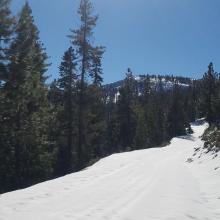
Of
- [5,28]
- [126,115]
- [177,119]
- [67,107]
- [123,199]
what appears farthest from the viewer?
[177,119]

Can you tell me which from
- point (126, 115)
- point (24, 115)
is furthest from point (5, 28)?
point (126, 115)

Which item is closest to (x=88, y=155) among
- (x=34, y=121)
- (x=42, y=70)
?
(x=42, y=70)

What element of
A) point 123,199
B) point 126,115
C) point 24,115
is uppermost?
point 126,115

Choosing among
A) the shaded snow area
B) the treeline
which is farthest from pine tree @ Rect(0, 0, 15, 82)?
the shaded snow area

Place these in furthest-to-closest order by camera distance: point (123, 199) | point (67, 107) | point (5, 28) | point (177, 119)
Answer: point (177, 119) → point (67, 107) → point (5, 28) → point (123, 199)

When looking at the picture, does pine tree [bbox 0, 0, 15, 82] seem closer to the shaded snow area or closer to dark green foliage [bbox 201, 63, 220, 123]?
the shaded snow area

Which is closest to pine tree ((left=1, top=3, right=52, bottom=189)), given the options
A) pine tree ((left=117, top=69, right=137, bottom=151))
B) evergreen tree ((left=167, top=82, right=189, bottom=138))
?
pine tree ((left=117, top=69, right=137, bottom=151))

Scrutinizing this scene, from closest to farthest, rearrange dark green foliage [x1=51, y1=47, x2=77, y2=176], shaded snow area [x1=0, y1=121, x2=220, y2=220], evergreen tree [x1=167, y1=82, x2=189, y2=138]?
1. shaded snow area [x1=0, y1=121, x2=220, y2=220]
2. dark green foliage [x1=51, y1=47, x2=77, y2=176]
3. evergreen tree [x1=167, y1=82, x2=189, y2=138]

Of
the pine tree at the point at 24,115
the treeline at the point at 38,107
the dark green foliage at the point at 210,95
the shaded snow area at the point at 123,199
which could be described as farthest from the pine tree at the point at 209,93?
the shaded snow area at the point at 123,199

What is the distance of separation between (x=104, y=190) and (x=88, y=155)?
3287cm

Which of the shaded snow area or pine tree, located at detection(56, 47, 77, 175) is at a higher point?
pine tree, located at detection(56, 47, 77, 175)

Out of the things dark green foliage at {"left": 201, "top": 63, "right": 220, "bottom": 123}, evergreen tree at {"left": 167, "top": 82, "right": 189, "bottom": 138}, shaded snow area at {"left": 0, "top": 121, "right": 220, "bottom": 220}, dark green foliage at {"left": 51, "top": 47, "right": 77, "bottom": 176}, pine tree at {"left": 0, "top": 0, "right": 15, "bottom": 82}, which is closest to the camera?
shaded snow area at {"left": 0, "top": 121, "right": 220, "bottom": 220}

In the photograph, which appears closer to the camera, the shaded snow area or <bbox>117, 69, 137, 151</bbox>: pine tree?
the shaded snow area

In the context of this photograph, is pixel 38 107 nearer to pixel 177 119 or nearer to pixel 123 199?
pixel 123 199
